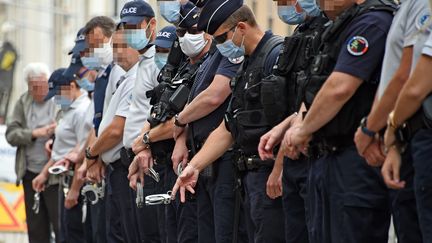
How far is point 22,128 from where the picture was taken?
44.2ft

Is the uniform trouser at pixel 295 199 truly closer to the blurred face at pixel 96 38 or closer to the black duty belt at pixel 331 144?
the black duty belt at pixel 331 144

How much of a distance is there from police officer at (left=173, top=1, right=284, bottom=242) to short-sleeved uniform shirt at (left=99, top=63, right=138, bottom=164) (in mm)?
2206

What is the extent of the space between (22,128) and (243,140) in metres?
6.84

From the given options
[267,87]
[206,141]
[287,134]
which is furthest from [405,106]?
[206,141]

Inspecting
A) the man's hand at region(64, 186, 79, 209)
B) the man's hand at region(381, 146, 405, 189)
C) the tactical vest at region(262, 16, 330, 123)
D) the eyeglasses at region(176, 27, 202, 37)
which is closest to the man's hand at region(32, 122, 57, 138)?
the man's hand at region(64, 186, 79, 209)

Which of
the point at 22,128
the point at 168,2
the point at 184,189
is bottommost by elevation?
the point at 22,128

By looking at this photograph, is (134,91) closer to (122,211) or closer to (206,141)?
(122,211)

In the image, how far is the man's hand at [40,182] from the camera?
12.7 meters

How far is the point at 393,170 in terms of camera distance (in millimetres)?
5137

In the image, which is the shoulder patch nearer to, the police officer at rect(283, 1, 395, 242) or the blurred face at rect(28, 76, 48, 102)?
the police officer at rect(283, 1, 395, 242)

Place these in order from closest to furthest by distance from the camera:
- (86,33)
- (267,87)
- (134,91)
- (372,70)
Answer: (372,70)
(267,87)
(134,91)
(86,33)

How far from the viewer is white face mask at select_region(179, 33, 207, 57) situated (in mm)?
8469

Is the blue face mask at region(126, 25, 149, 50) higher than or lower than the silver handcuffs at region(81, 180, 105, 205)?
higher

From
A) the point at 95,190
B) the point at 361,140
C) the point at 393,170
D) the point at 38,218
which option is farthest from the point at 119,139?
the point at 393,170
